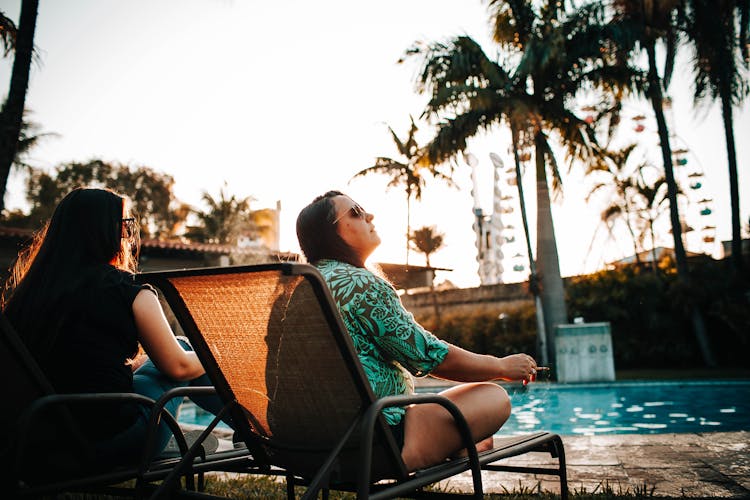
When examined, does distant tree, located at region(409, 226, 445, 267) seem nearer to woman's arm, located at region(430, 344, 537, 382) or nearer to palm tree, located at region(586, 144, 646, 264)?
palm tree, located at region(586, 144, 646, 264)

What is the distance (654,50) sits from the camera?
48.0ft

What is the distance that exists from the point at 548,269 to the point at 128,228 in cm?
1368

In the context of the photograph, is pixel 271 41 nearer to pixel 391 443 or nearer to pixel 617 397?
pixel 391 443

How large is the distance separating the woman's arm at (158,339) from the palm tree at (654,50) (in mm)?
14540

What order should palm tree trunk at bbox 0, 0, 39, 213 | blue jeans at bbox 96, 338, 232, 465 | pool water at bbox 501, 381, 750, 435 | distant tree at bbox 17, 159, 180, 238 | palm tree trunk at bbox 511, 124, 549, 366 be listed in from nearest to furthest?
blue jeans at bbox 96, 338, 232, 465 < palm tree trunk at bbox 0, 0, 39, 213 < pool water at bbox 501, 381, 750, 435 < palm tree trunk at bbox 511, 124, 549, 366 < distant tree at bbox 17, 159, 180, 238

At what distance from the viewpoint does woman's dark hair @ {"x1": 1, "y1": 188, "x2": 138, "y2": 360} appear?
1.83 m

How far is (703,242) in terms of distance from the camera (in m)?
29.5

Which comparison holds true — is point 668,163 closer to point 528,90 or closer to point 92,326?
point 528,90

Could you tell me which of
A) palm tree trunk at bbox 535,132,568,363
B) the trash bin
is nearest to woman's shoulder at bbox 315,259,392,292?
the trash bin

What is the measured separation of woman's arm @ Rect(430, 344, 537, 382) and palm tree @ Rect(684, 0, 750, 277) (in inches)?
586

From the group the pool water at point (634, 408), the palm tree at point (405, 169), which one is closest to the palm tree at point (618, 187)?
the palm tree at point (405, 169)

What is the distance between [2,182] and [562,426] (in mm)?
8707

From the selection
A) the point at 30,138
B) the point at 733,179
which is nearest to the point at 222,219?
the point at 30,138

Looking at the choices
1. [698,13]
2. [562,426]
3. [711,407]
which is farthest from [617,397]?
[698,13]
